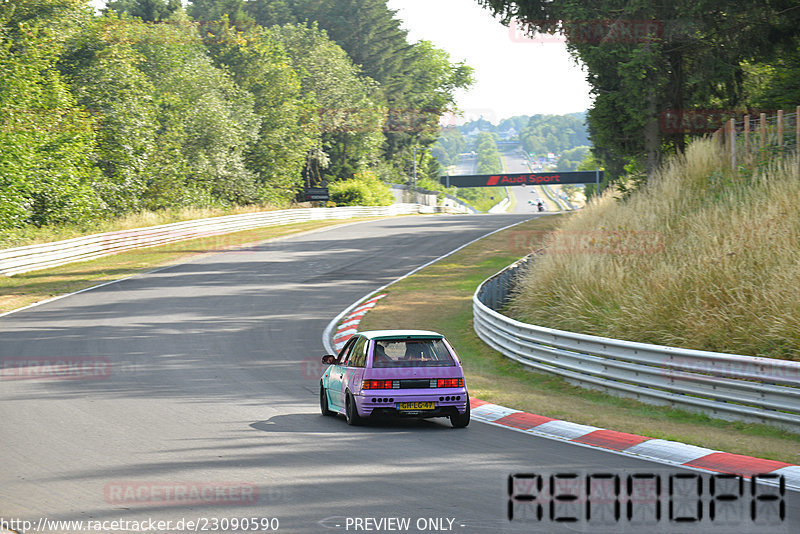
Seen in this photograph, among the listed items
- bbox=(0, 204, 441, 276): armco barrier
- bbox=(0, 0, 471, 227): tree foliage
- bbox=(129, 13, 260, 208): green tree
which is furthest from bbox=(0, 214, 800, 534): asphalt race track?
bbox=(129, 13, 260, 208): green tree

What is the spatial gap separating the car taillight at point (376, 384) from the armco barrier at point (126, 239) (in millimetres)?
24158

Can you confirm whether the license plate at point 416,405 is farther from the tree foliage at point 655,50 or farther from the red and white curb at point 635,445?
the tree foliage at point 655,50

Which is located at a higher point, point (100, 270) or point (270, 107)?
point (270, 107)

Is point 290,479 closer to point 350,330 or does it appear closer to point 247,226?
point 350,330

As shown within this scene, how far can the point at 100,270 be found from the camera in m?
33.1

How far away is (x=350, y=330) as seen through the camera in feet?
68.7

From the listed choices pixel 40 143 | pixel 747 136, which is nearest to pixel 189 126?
pixel 40 143

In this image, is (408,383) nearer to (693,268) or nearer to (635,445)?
(635,445)

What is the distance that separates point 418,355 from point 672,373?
3805 millimetres

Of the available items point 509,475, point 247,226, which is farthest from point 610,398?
point 247,226

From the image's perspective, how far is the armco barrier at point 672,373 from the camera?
417 inches

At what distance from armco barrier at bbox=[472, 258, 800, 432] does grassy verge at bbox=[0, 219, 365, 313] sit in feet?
55.0

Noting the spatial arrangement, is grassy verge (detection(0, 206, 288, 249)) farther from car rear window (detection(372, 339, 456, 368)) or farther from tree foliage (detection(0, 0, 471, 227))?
car rear window (detection(372, 339, 456, 368))

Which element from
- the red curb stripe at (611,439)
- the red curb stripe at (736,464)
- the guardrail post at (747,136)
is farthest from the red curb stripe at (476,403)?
the guardrail post at (747,136)
